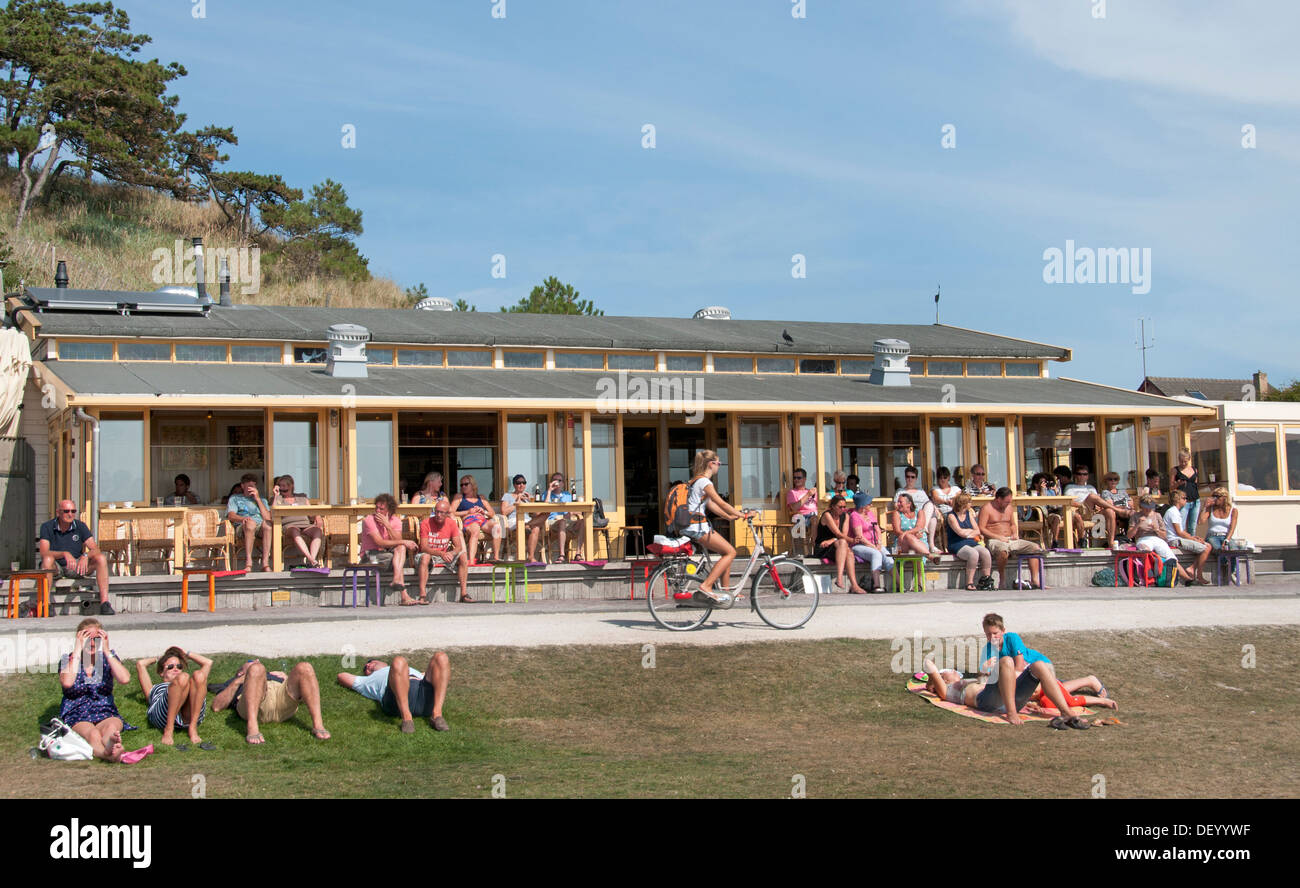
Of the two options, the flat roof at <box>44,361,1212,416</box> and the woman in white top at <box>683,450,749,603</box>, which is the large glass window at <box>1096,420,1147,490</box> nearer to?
the flat roof at <box>44,361,1212,416</box>

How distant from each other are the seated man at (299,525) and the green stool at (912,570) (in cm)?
696

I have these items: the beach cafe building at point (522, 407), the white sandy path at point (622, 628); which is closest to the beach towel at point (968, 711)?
the white sandy path at point (622, 628)

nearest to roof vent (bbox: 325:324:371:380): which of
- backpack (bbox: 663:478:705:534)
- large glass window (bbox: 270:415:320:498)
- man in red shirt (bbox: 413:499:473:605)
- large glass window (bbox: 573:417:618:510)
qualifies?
large glass window (bbox: 270:415:320:498)

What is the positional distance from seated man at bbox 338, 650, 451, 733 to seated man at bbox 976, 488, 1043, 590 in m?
8.75

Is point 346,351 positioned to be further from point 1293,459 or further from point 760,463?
point 1293,459

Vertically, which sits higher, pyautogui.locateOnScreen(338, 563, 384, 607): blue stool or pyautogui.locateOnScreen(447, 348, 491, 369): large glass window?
pyautogui.locateOnScreen(447, 348, 491, 369): large glass window

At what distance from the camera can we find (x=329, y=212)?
50.5 m

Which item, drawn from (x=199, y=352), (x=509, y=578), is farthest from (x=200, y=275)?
(x=509, y=578)

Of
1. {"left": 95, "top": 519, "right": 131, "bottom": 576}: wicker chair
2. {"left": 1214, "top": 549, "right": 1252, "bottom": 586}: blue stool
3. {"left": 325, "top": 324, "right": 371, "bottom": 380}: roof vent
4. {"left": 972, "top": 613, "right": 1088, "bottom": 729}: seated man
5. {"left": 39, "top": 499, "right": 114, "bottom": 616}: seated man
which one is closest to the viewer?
{"left": 972, "top": 613, "right": 1088, "bottom": 729}: seated man

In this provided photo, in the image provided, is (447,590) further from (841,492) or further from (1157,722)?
(1157,722)

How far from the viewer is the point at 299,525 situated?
15.0m

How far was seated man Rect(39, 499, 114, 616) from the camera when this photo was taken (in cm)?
1250

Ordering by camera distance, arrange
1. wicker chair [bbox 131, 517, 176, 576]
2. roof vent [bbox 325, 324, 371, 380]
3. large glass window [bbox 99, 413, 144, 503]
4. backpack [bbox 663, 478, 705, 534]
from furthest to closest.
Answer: roof vent [bbox 325, 324, 371, 380]
large glass window [bbox 99, 413, 144, 503]
wicker chair [bbox 131, 517, 176, 576]
backpack [bbox 663, 478, 705, 534]
